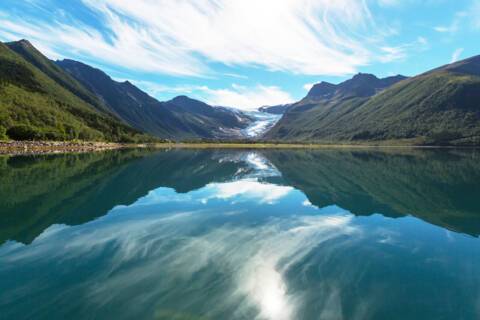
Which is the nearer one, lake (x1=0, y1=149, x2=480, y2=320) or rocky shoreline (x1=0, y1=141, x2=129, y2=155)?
lake (x1=0, y1=149, x2=480, y2=320)

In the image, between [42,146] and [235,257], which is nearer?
[235,257]

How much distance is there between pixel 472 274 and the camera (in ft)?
49.5

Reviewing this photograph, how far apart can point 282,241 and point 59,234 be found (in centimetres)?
1307

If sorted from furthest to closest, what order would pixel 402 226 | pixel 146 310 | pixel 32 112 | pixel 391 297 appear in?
pixel 32 112
pixel 402 226
pixel 391 297
pixel 146 310

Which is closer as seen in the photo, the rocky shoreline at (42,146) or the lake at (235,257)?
the lake at (235,257)

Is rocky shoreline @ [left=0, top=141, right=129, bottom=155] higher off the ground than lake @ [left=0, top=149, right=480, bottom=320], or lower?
lower

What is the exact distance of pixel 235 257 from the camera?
16.5 metres

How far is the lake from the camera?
11.6 metres

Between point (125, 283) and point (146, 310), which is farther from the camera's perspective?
point (125, 283)

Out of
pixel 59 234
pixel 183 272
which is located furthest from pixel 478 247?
pixel 59 234

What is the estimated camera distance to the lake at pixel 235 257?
456 inches

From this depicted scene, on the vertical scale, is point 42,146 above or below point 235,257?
below

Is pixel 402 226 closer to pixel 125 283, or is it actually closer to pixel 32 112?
pixel 125 283

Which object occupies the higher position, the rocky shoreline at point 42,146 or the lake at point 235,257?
the lake at point 235,257
